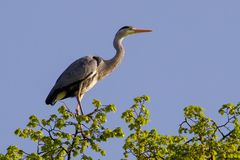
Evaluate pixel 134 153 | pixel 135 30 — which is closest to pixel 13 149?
pixel 134 153

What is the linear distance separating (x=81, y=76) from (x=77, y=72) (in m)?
0.21

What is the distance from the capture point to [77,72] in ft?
48.8

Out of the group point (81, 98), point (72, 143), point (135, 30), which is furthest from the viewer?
point (135, 30)

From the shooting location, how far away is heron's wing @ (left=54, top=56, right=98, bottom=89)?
14695 mm

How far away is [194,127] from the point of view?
32.5 ft

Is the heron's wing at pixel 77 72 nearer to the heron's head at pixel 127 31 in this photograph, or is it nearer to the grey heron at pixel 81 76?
the grey heron at pixel 81 76

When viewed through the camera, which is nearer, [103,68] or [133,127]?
[133,127]

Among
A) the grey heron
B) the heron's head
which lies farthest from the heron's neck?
the heron's head

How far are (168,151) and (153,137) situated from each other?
30 centimetres

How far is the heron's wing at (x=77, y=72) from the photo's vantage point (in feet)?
48.2

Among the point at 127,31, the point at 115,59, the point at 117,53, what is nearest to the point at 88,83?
the point at 115,59

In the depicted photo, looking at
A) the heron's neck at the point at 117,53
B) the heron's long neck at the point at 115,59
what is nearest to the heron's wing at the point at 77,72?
the heron's long neck at the point at 115,59

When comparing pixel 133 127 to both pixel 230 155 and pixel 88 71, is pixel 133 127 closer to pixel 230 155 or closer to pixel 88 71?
pixel 230 155

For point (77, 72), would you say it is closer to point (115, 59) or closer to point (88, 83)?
point (88, 83)
